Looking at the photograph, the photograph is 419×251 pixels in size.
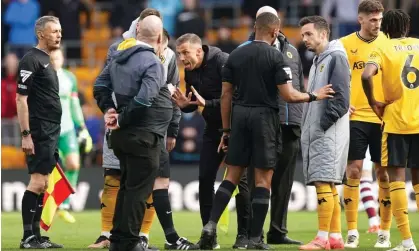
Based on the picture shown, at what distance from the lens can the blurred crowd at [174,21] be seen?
21688 millimetres

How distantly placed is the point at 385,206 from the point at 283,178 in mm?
1195

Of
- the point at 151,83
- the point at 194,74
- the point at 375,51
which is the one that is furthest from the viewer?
the point at 194,74

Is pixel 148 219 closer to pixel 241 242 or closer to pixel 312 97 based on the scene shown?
pixel 241 242

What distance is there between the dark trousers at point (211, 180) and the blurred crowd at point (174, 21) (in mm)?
9455

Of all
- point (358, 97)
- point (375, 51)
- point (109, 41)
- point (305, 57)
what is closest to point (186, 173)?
point (305, 57)

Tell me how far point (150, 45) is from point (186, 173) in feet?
32.9

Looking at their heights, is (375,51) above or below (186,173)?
above

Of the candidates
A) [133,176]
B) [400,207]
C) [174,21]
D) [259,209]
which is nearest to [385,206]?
[400,207]

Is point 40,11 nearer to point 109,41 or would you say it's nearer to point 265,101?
point 109,41

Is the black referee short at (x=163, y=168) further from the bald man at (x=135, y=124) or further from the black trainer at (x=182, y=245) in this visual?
the bald man at (x=135, y=124)

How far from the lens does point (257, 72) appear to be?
1083 cm

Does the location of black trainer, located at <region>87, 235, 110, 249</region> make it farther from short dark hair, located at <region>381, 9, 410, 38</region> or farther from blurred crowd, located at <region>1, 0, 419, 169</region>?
blurred crowd, located at <region>1, 0, 419, 169</region>

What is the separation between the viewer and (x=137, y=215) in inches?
395

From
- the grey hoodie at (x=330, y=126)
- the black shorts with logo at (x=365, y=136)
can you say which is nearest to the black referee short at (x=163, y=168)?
the grey hoodie at (x=330, y=126)
